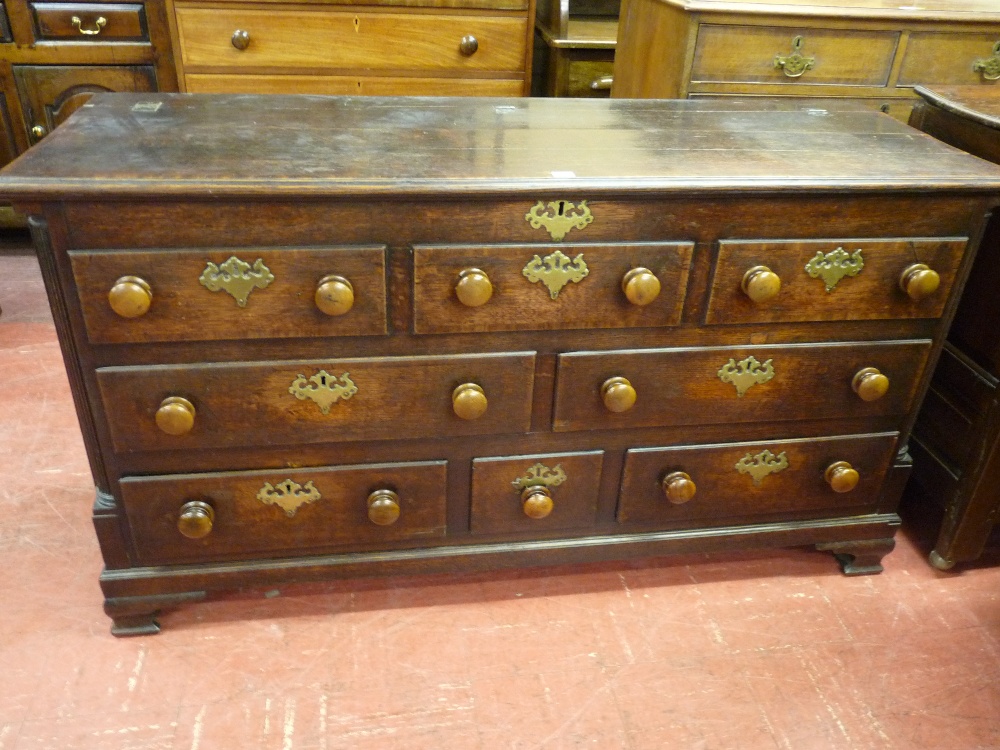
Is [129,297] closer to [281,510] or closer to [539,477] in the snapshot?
[281,510]

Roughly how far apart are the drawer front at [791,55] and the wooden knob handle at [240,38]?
1428mm

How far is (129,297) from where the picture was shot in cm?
116

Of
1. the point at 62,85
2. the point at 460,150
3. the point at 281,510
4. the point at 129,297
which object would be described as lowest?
the point at 281,510

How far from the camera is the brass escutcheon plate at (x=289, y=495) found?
4.63ft

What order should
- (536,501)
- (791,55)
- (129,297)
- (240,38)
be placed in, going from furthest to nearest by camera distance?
(240,38) < (791,55) < (536,501) < (129,297)

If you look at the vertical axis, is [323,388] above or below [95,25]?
below

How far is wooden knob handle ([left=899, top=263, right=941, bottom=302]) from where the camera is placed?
1.37 metres

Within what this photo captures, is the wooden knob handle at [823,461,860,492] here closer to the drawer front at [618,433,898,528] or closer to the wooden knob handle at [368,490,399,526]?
the drawer front at [618,433,898,528]

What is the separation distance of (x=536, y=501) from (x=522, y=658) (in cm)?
29

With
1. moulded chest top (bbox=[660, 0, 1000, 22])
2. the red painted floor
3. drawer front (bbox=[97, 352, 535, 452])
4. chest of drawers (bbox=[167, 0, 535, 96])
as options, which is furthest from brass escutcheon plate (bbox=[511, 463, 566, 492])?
chest of drawers (bbox=[167, 0, 535, 96])

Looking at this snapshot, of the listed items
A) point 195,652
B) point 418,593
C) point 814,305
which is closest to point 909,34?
point 814,305

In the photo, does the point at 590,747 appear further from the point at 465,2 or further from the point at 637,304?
the point at 465,2

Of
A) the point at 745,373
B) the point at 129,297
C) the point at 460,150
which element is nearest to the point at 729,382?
the point at 745,373

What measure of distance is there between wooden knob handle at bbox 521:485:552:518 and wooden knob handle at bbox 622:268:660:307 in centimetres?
40
